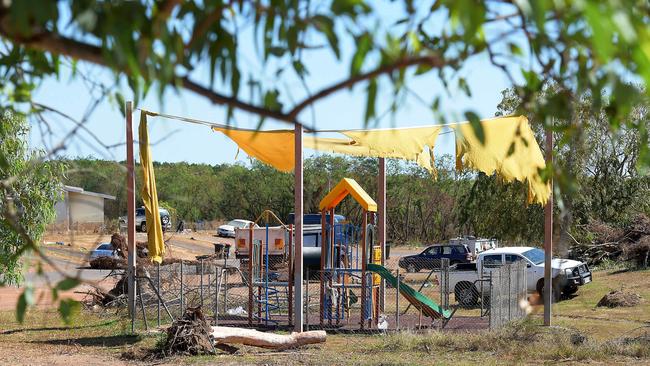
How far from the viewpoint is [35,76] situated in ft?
13.9

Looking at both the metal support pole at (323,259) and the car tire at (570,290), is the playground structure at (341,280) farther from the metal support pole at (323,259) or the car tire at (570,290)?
the car tire at (570,290)

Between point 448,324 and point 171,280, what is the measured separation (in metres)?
6.55

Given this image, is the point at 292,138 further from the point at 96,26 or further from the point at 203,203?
the point at 203,203

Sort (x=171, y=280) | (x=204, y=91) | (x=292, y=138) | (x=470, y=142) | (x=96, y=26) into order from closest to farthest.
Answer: (x=96, y=26)
(x=204, y=91)
(x=470, y=142)
(x=292, y=138)
(x=171, y=280)

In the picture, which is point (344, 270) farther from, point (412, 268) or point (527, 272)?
point (412, 268)

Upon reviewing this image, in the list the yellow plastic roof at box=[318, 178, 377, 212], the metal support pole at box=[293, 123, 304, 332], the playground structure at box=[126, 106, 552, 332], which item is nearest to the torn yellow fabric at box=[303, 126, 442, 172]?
the playground structure at box=[126, 106, 552, 332]

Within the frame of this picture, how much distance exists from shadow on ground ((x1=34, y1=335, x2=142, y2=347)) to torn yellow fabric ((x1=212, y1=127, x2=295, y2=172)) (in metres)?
4.29

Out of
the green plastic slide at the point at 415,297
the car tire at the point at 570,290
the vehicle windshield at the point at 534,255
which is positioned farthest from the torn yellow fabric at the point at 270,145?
the car tire at the point at 570,290

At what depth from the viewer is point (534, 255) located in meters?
27.1

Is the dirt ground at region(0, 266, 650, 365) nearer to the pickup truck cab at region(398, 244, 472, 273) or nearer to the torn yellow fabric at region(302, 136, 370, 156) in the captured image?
the torn yellow fabric at region(302, 136, 370, 156)

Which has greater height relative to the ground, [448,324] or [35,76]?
[35,76]

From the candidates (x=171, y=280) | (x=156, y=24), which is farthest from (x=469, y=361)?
(x=156, y=24)

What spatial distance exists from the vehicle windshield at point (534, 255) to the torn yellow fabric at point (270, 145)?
9378 millimetres

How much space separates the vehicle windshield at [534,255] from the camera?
2655 centimetres
